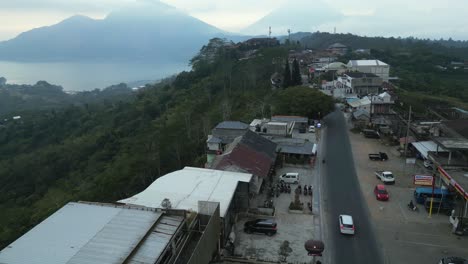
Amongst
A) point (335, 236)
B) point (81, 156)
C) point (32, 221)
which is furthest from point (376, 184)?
point (81, 156)

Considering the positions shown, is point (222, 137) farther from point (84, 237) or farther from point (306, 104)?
point (84, 237)

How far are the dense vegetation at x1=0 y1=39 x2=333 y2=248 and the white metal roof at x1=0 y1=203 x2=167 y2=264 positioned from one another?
50.4 feet

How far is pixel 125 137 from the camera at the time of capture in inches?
1837

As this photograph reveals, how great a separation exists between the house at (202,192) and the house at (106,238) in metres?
1.82

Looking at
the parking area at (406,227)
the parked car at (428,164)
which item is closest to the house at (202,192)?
the parking area at (406,227)

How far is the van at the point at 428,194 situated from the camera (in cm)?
1684

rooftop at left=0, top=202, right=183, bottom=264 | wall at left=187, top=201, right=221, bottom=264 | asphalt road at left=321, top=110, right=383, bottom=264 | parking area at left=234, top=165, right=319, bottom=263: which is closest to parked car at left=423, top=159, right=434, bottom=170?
asphalt road at left=321, top=110, right=383, bottom=264

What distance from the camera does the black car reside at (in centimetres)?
1459

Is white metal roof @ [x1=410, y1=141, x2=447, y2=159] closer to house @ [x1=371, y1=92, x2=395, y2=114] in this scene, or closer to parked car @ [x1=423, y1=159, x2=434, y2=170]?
parked car @ [x1=423, y1=159, x2=434, y2=170]

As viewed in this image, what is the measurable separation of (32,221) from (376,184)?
2453 centimetres

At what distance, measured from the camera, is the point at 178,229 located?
10.3m

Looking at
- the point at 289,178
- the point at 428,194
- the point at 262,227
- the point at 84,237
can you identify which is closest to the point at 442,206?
the point at 428,194

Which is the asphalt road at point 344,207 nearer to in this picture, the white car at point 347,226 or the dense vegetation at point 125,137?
the white car at point 347,226

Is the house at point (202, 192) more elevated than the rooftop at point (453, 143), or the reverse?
the rooftop at point (453, 143)
